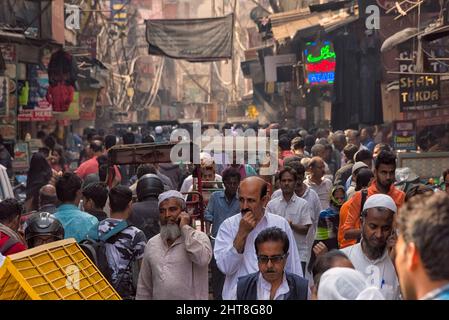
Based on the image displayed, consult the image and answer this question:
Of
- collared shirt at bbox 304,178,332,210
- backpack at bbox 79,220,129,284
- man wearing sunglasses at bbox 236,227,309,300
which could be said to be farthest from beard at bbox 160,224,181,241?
collared shirt at bbox 304,178,332,210

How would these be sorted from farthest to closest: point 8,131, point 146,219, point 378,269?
point 8,131, point 146,219, point 378,269

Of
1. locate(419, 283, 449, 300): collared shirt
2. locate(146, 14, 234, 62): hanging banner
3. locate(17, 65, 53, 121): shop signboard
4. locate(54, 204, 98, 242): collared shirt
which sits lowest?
locate(54, 204, 98, 242): collared shirt

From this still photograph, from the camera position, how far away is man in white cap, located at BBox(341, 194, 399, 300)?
19.8ft

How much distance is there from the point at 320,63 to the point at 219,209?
16.3 m

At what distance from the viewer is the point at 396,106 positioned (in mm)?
23891

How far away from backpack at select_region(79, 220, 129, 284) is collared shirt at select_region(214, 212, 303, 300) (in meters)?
0.86

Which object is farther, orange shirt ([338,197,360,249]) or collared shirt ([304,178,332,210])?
collared shirt ([304,178,332,210])

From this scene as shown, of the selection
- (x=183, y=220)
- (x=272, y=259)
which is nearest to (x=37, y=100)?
(x=183, y=220)

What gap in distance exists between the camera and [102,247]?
743cm

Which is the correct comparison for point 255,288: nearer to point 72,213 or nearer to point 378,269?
point 378,269

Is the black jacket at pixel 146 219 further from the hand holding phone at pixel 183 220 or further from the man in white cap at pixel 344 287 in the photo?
the man in white cap at pixel 344 287

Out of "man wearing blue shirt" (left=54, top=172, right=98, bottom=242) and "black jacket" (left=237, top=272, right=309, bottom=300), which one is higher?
"man wearing blue shirt" (left=54, top=172, right=98, bottom=242)

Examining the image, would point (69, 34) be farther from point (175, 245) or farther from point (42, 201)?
point (175, 245)

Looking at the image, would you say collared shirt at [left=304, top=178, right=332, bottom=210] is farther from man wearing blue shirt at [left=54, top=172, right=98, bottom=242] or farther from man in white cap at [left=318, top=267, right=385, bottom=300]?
man in white cap at [left=318, top=267, right=385, bottom=300]
